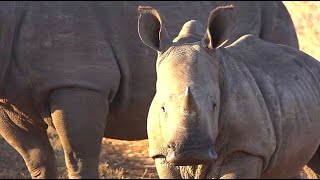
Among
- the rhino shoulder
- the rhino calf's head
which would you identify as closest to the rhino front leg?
the rhino shoulder

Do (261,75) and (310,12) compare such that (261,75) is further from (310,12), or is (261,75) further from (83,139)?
(310,12)

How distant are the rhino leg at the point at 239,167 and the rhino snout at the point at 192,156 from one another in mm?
636

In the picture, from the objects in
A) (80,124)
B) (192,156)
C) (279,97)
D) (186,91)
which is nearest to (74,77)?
(80,124)

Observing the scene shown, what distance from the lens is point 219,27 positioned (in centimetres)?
440

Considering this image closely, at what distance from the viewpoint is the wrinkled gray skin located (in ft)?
18.5

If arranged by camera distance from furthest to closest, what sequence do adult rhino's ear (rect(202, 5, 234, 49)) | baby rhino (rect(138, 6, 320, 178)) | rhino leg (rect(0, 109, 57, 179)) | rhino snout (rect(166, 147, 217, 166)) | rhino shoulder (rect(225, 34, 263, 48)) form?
rhino leg (rect(0, 109, 57, 179))
rhino shoulder (rect(225, 34, 263, 48))
adult rhino's ear (rect(202, 5, 234, 49))
baby rhino (rect(138, 6, 320, 178))
rhino snout (rect(166, 147, 217, 166))

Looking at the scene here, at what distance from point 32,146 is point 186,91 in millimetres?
2573

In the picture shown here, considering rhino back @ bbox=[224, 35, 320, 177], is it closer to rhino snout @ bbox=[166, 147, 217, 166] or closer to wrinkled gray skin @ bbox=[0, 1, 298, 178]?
rhino snout @ bbox=[166, 147, 217, 166]

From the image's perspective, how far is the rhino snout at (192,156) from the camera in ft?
12.6

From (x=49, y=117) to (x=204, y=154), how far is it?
2149 millimetres

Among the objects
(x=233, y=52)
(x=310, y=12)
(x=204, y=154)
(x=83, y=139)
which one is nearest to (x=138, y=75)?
(x=83, y=139)

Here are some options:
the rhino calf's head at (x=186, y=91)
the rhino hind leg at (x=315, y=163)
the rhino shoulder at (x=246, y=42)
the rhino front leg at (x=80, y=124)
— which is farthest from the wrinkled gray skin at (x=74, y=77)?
the rhino hind leg at (x=315, y=163)

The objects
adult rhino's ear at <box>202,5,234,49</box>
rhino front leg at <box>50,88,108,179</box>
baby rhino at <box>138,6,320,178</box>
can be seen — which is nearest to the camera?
baby rhino at <box>138,6,320,178</box>

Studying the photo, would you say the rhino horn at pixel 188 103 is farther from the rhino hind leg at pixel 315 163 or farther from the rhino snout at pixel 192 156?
the rhino hind leg at pixel 315 163
